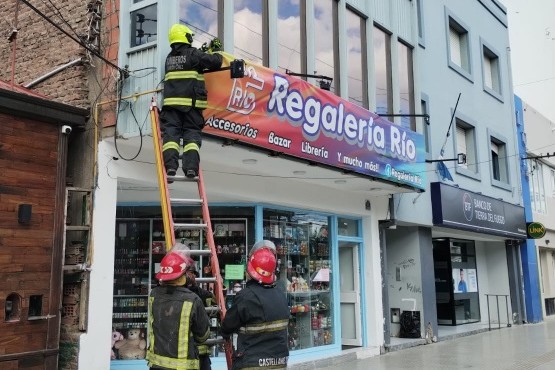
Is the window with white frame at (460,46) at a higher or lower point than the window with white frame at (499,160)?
higher

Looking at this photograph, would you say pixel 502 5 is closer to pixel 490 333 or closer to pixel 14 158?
pixel 490 333

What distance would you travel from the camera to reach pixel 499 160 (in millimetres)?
18703

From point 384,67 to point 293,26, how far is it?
2.96 metres

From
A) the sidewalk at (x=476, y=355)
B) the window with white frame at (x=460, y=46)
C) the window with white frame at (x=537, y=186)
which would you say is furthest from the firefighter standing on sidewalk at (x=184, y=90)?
the window with white frame at (x=537, y=186)

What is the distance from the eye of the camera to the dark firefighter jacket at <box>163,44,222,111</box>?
680 cm

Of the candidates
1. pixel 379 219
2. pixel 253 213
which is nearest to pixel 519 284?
pixel 379 219

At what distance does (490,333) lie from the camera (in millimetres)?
16297

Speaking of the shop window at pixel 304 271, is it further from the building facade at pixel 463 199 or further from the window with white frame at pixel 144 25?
the window with white frame at pixel 144 25

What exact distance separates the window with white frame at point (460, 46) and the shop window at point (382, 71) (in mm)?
5737

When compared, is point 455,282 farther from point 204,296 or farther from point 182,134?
point 204,296

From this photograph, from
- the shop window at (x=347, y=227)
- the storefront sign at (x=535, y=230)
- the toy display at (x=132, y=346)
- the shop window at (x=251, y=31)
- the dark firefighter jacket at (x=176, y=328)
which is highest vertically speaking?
the shop window at (x=251, y=31)

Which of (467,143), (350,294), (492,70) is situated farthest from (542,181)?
(350,294)

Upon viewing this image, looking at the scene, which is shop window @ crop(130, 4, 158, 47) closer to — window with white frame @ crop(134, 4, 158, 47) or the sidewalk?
window with white frame @ crop(134, 4, 158, 47)

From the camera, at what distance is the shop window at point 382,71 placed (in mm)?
11789
